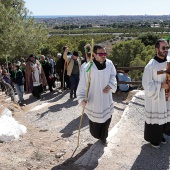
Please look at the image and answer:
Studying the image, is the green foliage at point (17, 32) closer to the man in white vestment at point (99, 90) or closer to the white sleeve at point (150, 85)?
the man in white vestment at point (99, 90)

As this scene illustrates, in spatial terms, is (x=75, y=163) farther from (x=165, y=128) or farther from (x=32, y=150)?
(x=165, y=128)

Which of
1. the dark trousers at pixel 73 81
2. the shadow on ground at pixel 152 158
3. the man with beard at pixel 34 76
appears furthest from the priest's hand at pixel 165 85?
the man with beard at pixel 34 76

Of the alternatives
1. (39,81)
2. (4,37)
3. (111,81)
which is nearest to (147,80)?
(111,81)

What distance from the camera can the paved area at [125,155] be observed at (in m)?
4.13

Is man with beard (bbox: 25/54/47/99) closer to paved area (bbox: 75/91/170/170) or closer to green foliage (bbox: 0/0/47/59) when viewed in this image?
paved area (bbox: 75/91/170/170)

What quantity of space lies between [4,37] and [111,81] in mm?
10657

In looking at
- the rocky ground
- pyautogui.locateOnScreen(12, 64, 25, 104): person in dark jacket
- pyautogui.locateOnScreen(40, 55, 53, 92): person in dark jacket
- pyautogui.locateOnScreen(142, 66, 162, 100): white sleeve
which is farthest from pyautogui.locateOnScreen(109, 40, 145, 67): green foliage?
pyautogui.locateOnScreen(142, 66, 162, 100): white sleeve

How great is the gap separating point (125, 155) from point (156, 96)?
1039mm

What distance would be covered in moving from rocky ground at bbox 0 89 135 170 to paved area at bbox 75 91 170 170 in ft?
1.03

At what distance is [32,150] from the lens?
15.8 feet

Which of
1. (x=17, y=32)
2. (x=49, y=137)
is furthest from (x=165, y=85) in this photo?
(x=17, y=32)

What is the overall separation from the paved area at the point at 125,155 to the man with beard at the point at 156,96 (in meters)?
0.22

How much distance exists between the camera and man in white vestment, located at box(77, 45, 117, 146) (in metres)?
4.42

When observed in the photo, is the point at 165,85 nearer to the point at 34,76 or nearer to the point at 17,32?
the point at 34,76
